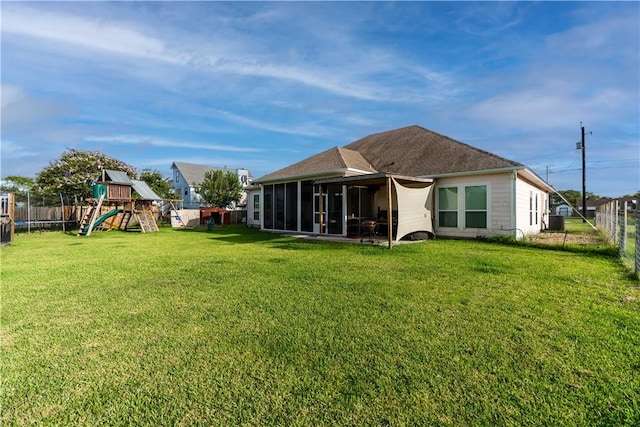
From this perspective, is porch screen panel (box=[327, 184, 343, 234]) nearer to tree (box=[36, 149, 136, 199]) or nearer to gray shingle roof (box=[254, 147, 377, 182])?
gray shingle roof (box=[254, 147, 377, 182])

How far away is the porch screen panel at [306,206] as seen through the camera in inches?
556

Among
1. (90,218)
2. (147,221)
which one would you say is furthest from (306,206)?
(90,218)

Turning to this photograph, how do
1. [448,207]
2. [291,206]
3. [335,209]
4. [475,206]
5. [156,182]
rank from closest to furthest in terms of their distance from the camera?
[475,206] < [448,207] < [335,209] < [291,206] < [156,182]

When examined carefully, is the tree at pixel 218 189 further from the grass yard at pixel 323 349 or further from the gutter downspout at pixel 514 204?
the gutter downspout at pixel 514 204

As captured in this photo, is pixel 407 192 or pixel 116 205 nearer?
pixel 407 192

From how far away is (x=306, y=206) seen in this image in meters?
14.4

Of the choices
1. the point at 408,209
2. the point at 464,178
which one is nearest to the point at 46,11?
the point at 408,209

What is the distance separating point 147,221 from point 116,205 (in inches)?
92.8

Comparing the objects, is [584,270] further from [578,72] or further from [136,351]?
[578,72]

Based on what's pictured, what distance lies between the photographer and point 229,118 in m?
24.2

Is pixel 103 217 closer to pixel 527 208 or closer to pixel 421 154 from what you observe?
pixel 421 154

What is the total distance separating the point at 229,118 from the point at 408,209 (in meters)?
19.0

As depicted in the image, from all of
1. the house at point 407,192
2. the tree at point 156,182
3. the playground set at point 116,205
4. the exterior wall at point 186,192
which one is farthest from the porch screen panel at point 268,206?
the exterior wall at point 186,192

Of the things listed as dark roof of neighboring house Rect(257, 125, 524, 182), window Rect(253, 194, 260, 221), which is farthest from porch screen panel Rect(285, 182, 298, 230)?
window Rect(253, 194, 260, 221)
